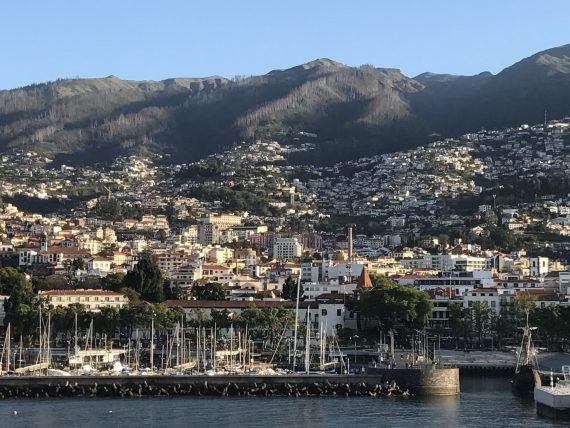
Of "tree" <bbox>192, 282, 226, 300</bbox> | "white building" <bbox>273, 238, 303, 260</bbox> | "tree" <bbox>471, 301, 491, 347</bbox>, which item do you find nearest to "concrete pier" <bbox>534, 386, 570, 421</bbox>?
"tree" <bbox>471, 301, 491, 347</bbox>

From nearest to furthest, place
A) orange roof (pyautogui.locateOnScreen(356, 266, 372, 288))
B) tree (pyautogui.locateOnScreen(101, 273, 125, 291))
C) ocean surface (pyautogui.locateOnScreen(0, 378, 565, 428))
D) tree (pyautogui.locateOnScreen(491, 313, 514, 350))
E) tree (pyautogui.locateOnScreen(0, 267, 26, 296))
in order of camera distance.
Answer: ocean surface (pyautogui.locateOnScreen(0, 378, 565, 428)), tree (pyautogui.locateOnScreen(491, 313, 514, 350)), tree (pyautogui.locateOnScreen(0, 267, 26, 296)), orange roof (pyautogui.locateOnScreen(356, 266, 372, 288)), tree (pyautogui.locateOnScreen(101, 273, 125, 291))

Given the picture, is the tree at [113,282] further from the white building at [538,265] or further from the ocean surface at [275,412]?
Answer: the white building at [538,265]

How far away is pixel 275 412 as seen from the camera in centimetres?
6906

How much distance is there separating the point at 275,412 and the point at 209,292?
52546mm

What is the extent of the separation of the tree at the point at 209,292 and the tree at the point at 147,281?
4.71 metres

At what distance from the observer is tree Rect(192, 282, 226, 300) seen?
121m

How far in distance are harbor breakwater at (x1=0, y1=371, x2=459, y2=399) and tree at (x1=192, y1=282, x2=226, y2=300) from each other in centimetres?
4214

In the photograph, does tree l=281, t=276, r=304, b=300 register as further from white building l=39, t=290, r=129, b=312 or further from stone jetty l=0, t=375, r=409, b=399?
stone jetty l=0, t=375, r=409, b=399

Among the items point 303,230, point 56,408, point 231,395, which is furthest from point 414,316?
point 303,230

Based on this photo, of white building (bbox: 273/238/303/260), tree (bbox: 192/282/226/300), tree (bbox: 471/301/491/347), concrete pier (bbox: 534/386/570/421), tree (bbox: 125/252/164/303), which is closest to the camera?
concrete pier (bbox: 534/386/570/421)

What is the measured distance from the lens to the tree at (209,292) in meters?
121

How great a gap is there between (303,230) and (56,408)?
428 ft

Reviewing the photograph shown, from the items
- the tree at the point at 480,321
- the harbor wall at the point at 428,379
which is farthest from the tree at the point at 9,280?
the harbor wall at the point at 428,379

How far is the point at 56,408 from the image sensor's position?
230 feet
